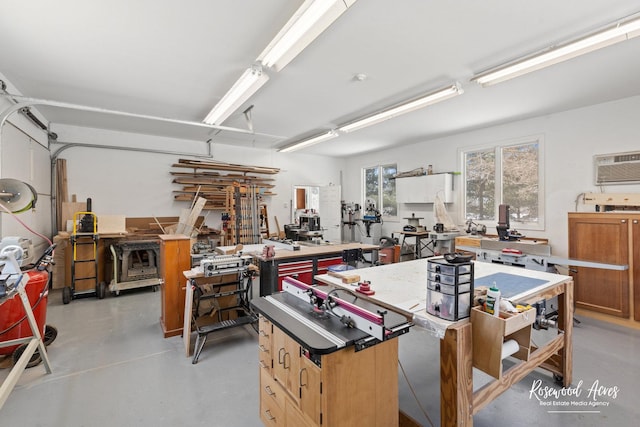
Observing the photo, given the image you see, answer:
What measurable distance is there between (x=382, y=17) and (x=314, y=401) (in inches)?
106

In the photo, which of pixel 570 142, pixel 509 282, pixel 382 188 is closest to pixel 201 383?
pixel 509 282

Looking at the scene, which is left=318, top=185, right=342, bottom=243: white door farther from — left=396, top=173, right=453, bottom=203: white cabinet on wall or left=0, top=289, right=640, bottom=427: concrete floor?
left=0, top=289, right=640, bottom=427: concrete floor

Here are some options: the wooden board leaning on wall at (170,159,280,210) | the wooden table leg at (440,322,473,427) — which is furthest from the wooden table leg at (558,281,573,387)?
the wooden board leaning on wall at (170,159,280,210)

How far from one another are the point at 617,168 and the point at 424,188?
2.96 m

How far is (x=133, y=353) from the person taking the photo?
2.87m

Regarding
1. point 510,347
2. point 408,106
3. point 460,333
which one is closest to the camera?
point 460,333

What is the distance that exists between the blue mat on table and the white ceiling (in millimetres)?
2064

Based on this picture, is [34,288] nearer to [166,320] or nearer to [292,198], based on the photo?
[166,320]

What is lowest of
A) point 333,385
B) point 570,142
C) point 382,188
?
point 333,385

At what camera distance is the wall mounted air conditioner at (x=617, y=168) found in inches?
150

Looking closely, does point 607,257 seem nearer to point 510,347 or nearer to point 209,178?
point 510,347

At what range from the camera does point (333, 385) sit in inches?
50.6

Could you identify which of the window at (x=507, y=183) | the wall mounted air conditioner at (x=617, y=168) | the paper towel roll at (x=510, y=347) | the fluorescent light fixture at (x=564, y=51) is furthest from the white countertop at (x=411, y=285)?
the window at (x=507, y=183)

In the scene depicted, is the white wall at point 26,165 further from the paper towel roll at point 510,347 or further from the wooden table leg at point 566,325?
the wooden table leg at point 566,325
